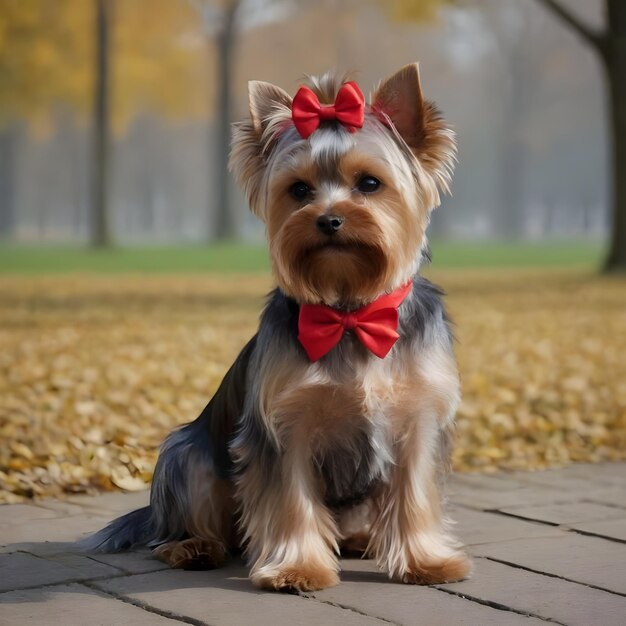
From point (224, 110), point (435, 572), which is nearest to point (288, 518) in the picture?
point (435, 572)

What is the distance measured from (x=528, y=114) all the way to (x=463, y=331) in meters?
41.3

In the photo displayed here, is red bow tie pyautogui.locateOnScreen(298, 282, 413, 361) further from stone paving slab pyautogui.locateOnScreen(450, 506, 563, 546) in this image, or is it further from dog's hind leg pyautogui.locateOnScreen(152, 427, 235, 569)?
stone paving slab pyautogui.locateOnScreen(450, 506, 563, 546)

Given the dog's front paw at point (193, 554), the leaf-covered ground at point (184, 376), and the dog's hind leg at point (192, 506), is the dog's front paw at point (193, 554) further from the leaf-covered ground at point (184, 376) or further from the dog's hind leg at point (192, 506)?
the leaf-covered ground at point (184, 376)

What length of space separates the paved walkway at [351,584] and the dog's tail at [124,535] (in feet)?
0.25

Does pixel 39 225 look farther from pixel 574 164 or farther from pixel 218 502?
pixel 218 502

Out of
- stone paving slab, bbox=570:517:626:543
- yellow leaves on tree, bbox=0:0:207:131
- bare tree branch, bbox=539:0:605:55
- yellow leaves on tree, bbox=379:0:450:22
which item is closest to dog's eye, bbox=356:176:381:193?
stone paving slab, bbox=570:517:626:543

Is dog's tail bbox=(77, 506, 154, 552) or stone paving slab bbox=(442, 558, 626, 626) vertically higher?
dog's tail bbox=(77, 506, 154, 552)

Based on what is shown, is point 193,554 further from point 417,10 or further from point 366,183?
point 417,10

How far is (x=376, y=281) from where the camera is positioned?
440 centimetres

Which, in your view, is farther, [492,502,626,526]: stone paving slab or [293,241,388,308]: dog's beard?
[492,502,626,526]: stone paving slab

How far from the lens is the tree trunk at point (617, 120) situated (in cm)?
1897

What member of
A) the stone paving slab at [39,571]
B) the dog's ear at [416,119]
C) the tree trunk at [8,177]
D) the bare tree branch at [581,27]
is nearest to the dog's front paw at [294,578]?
the stone paving slab at [39,571]

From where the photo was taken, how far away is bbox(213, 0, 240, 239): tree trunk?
3366 cm

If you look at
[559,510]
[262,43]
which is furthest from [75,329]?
[262,43]
